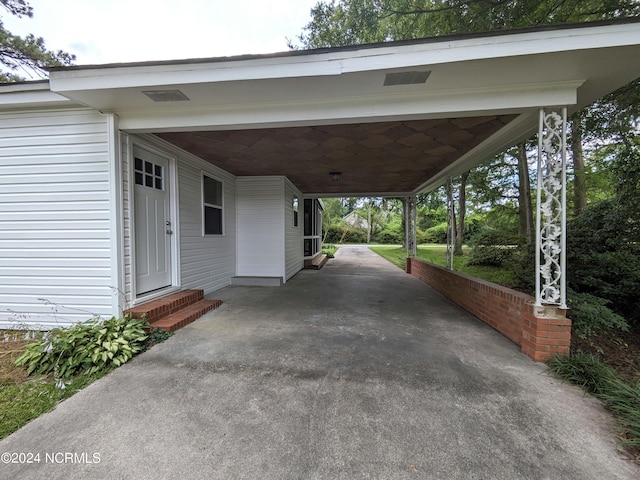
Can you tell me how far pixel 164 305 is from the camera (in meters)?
3.48

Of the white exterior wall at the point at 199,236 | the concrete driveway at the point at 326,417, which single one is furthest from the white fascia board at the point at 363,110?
the concrete driveway at the point at 326,417

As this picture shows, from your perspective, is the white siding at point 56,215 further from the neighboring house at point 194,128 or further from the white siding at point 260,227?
the white siding at point 260,227

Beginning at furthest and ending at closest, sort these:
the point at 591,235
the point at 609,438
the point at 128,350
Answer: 1. the point at 591,235
2. the point at 128,350
3. the point at 609,438

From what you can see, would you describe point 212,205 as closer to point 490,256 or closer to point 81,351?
point 81,351

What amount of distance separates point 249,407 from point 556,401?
2.30 metres

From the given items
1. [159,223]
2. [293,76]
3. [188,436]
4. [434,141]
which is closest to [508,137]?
[434,141]

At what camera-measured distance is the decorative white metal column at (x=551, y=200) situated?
2.63 m

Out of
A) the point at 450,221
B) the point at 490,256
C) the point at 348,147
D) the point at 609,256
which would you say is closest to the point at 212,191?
the point at 348,147

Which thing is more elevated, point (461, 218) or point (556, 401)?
point (461, 218)

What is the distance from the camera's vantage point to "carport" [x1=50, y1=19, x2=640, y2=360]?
220 centimetres

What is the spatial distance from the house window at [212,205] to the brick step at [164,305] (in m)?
1.46

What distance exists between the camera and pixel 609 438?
5.25 feet

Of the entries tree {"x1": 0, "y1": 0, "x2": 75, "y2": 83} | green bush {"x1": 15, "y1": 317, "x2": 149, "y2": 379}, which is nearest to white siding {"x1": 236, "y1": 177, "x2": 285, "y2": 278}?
green bush {"x1": 15, "y1": 317, "x2": 149, "y2": 379}

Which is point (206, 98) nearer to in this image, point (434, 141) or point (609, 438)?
point (434, 141)
